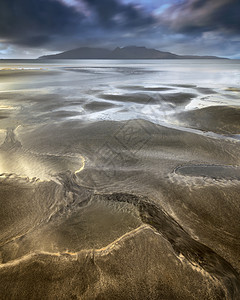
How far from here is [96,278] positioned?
2.16 meters

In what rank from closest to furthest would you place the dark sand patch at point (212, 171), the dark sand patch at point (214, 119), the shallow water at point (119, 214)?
the shallow water at point (119, 214), the dark sand patch at point (212, 171), the dark sand patch at point (214, 119)

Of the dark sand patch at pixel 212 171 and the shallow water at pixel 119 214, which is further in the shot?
the dark sand patch at pixel 212 171

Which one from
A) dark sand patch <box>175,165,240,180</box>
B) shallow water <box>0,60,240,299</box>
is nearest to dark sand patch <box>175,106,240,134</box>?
shallow water <box>0,60,240,299</box>

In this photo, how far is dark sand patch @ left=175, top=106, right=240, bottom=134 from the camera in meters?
7.65

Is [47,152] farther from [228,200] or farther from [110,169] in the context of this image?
[228,200]

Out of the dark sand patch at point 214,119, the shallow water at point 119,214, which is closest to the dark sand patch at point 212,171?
the shallow water at point 119,214

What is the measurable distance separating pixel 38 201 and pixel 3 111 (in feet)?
26.0

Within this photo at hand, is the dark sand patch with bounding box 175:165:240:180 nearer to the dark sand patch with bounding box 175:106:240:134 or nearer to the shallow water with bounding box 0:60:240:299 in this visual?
the shallow water with bounding box 0:60:240:299

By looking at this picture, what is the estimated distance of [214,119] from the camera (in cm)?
859

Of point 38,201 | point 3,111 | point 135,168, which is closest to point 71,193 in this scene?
point 38,201

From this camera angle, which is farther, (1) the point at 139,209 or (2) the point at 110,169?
(2) the point at 110,169

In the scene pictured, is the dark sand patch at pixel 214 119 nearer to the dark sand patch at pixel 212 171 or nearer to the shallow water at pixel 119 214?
the shallow water at pixel 119 214

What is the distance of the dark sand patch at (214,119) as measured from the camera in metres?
7.65

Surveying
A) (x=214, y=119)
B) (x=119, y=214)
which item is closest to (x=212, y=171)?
(x=119, y=214)
